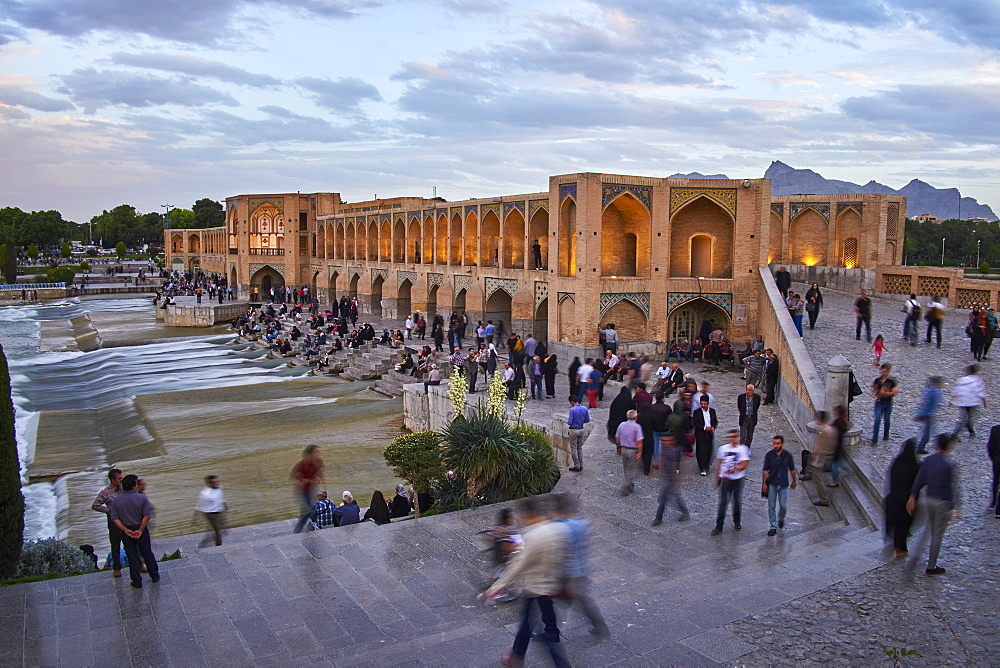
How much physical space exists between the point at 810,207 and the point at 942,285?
19.3 ft

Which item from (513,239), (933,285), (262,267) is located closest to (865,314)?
(933,285)

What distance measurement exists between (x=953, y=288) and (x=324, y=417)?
50.5 feet

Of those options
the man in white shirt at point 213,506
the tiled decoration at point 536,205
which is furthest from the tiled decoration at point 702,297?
the man in white shirt at point 213,506

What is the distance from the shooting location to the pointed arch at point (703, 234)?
2014cm

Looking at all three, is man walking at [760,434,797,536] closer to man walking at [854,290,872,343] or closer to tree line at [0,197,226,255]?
man walking at [854,290,872,343]

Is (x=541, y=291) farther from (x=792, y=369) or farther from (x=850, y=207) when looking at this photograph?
(x=850, y=207)

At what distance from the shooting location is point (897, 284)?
21.7 metres

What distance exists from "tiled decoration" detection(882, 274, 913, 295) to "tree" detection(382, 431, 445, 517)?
16826 mm

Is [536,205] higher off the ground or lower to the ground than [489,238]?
higher

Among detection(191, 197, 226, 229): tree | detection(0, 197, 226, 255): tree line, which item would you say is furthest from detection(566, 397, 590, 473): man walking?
detection(191, 197, 226, 229): tree

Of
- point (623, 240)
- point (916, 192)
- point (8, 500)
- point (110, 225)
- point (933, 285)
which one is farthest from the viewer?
point (916, 192)

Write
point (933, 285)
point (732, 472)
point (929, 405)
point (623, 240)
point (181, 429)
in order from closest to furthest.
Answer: point (732, 472)
point (929, 405)
point (181, 429)
point (933, 285)
point (623, 240)

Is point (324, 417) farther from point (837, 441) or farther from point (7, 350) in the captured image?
point (7, 350)

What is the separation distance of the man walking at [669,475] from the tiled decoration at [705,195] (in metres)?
13.2
